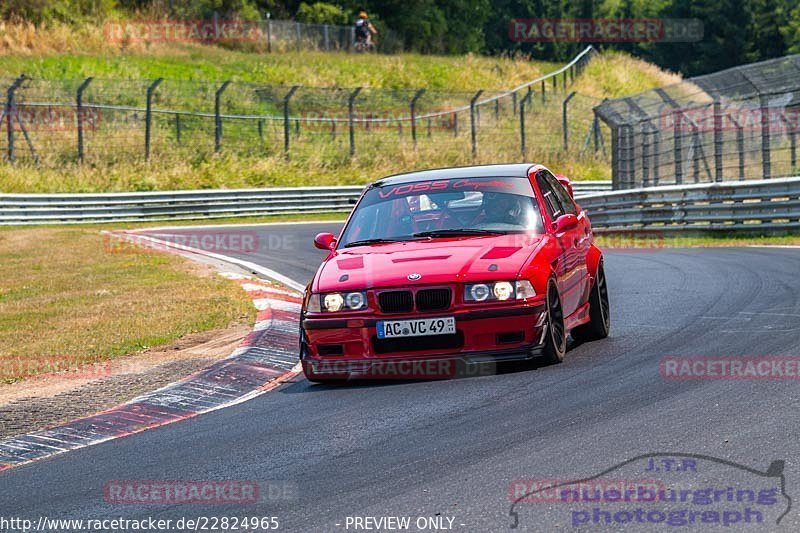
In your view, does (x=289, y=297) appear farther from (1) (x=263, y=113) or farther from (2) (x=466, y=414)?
(1) (x=263, y=113)

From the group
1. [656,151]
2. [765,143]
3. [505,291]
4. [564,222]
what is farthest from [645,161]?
[505,291]

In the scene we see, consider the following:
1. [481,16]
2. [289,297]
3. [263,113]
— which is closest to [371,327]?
[289,297]

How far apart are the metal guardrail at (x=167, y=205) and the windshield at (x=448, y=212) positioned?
22.0 m

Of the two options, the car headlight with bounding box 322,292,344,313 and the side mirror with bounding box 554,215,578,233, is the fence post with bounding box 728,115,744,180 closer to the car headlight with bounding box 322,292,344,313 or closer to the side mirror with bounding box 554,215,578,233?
the side mirror with bounding box 554,215,578,233

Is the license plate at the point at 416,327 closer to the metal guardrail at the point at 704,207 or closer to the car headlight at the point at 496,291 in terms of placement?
the car headlight at the point at 496,291

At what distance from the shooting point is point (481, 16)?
81.8 m

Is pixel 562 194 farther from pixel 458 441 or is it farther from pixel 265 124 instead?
pixel 265 124

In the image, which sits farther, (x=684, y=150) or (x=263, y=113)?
(x=263, y=113)

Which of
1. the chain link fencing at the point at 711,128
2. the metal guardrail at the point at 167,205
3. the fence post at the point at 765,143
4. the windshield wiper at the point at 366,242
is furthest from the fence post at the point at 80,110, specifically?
the windshield wiper at the point at 366,242

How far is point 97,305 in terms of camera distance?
1391cm

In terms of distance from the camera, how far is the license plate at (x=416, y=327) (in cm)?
810

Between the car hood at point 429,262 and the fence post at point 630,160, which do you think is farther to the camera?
the fence post at point 630,160

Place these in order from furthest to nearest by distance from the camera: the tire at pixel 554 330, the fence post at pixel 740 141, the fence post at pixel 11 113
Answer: the fence post at pixel 11 113 < the fence post at pixel 740 141 < the tire at pixel 554 330

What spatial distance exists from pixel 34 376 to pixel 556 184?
459 cm
